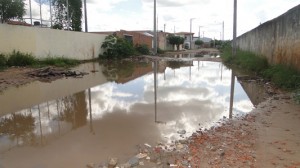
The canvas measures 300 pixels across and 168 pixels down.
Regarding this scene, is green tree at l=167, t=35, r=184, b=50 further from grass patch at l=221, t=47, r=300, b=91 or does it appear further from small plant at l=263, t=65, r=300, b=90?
small plant at l=263, t=65, r=300, b=90

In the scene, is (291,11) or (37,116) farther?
(291,11)

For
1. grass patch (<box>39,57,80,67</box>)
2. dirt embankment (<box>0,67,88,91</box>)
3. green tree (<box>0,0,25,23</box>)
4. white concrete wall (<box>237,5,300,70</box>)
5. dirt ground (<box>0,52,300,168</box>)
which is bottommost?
dirt ground (<box>0,52,300,168</box>)

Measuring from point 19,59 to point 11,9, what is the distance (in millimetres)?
3231

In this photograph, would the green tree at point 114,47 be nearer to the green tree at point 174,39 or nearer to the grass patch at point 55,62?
the grass patch at point 55,62

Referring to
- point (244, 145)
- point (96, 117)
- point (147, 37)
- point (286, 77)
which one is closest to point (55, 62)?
point (96, 117)

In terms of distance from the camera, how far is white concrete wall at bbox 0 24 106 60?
50.8 ft

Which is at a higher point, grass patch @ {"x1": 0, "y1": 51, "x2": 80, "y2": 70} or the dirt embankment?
grass patch @ {"x1": 0, "y1": 51, "x2": 80, "y2": 70}

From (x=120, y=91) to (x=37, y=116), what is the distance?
159 inches

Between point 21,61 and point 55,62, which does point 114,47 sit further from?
point 21,61

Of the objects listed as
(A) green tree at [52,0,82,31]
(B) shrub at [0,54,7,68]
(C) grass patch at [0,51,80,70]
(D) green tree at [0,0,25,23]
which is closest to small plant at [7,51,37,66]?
(C) grass patch at [0,51,80,70]

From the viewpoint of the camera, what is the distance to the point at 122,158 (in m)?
4.35

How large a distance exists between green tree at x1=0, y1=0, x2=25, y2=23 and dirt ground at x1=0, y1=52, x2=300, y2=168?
14.8m

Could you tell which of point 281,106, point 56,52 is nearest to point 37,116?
point 281,106

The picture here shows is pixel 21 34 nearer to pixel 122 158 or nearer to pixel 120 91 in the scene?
pixel 120 91
